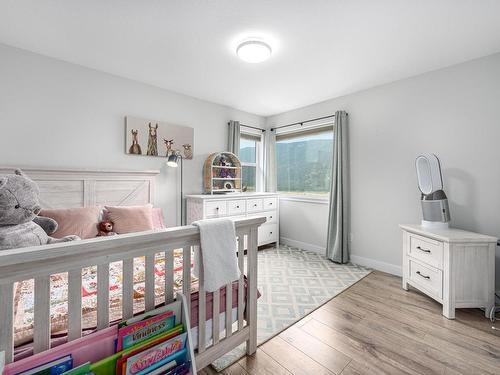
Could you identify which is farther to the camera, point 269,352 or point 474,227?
point 474,227

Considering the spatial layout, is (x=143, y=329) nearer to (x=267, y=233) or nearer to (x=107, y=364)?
(x=107, y=364)

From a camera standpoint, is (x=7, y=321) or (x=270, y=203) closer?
(x=7, y=321)

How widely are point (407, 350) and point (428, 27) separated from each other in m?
2.36

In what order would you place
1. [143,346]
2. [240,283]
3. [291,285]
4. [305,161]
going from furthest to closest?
[305,161], [291,285], [240,283], [143,346]

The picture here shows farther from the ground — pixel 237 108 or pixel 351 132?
pixel 237 108

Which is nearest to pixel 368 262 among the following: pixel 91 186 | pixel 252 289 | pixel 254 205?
pixel 254 205

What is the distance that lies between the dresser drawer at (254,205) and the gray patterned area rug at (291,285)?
698 millimetres

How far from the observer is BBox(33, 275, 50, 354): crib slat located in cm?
80

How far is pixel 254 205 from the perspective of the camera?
352cm

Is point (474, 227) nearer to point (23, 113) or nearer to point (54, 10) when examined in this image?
point (54, 10)

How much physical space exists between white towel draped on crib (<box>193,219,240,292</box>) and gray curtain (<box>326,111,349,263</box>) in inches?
90.6

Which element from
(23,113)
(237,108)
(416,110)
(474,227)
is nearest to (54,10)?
(23,113)

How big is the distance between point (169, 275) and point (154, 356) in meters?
0.32

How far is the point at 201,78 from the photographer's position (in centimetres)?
271
